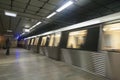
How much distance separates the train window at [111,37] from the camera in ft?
12.0

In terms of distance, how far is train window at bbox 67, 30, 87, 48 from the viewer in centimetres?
521

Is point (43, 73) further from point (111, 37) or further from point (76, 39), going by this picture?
point (111, 37)

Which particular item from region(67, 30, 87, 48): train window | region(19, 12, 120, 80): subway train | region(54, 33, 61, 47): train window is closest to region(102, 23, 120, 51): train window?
region(19, 12, 120, 80): subway train

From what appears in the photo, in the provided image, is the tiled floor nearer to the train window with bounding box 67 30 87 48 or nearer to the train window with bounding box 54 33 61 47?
the train window with bounding box 67 30 87 48

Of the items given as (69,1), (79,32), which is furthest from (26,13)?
(79,32)

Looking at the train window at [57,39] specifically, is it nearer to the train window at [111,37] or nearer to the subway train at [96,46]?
the subway train at [96,46]

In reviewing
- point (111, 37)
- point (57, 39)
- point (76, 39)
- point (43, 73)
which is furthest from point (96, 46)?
point (57, 39)

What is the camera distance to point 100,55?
4078 millimetres

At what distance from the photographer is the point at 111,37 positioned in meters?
3.90

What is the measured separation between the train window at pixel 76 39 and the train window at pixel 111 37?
1136 millimetres

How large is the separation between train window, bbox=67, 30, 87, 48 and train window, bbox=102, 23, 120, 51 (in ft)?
3.73

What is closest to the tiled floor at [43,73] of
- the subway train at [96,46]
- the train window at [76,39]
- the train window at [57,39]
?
the subway train at [96,46]

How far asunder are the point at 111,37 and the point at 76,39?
202 centimetres

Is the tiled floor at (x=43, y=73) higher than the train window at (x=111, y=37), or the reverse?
the train window at (x=111, y=37)
